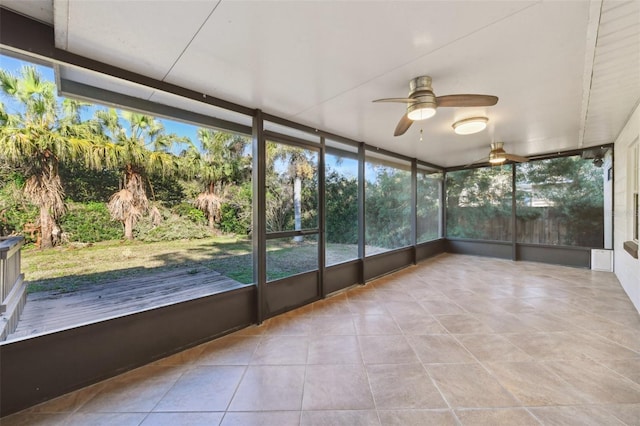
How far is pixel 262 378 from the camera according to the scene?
1957 mm

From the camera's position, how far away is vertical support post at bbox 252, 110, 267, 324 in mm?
2869

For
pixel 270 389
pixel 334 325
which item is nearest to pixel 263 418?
Answer: pixel 270 389

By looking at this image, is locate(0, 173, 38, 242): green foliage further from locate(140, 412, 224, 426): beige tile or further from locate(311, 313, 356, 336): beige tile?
locate(311, 313, 356, 336): beige tile

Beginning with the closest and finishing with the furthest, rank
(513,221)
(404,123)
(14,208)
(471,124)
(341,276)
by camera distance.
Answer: (14,208) < (404,123) < (471,124) < (341,276) < (513,221)

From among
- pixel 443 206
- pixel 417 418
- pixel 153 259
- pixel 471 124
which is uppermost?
pixel 471 124

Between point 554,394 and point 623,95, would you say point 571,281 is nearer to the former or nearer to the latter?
point 623,95

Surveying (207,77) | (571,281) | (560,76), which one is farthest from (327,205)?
(571,281)

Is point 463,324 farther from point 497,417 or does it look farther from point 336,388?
point 336,388

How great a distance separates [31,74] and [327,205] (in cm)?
327

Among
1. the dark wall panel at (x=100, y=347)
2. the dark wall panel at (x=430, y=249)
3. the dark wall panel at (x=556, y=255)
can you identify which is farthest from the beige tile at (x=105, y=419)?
the dark wall panel at (x=556, y=255)

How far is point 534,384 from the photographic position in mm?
1856

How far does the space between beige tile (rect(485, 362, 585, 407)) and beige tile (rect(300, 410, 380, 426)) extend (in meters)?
1.07

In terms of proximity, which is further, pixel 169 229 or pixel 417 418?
pixel 169 229

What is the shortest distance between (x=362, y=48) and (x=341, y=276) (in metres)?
3.15
